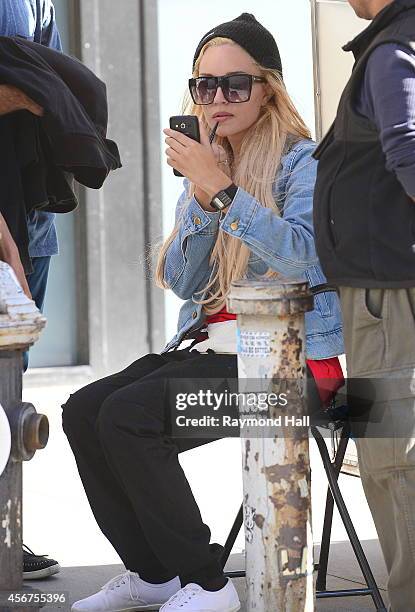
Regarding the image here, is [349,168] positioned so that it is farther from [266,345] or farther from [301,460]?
[301,460]

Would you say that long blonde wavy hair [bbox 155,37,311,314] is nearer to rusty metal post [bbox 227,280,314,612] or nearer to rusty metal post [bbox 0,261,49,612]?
rusty metal post [bbox 227,280,314,612]

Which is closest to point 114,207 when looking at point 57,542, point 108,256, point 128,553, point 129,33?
point 108,256

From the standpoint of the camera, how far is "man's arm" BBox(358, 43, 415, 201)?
8.45ft

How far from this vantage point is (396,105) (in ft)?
8.55

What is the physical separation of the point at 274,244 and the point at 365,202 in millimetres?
385

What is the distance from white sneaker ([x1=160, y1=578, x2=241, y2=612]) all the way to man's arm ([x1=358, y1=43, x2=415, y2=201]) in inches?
45.7

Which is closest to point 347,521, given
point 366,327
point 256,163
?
point 366,327

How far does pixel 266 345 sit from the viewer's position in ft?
9.39

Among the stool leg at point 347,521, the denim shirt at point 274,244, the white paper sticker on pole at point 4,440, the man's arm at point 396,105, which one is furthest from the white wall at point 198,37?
the white paper sticker on pole at point 4,440

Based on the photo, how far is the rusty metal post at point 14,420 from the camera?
8.47ft

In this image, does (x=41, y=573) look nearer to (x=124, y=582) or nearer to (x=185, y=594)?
A: (x=124, y=582)

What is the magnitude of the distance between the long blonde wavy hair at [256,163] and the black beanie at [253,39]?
21mm

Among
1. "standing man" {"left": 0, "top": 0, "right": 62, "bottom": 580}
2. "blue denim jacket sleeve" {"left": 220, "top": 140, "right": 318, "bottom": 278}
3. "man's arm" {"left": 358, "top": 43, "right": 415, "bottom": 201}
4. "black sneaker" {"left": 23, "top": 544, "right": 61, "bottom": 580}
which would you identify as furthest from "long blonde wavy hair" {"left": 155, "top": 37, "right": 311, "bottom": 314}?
"black sneaker" {"left": 23, "top": 544, "right": 61, "bottom": 580}

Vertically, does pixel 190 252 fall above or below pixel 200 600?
above
